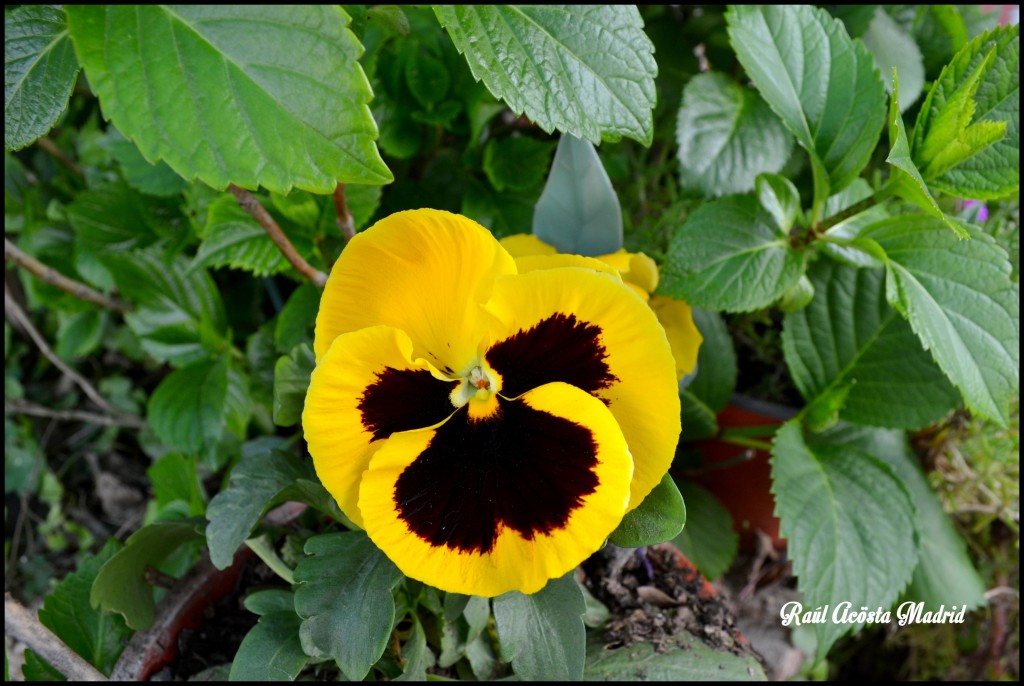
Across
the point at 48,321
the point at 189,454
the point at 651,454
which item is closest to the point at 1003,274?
the point at 651,454

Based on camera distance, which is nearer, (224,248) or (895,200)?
(224,248)

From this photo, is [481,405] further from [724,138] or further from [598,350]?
[724,138]

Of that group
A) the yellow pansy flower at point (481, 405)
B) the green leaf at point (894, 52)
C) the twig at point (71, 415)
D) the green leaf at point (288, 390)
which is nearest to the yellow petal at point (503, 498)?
the yellow pansy flower at point (481, 405)

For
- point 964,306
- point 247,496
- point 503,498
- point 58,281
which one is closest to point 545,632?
point 503,498

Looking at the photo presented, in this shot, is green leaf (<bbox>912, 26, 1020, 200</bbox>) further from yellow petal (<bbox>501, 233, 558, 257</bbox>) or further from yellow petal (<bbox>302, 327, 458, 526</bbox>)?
yellow petal (<bbox>302, 327, 458, 526</bbox>)

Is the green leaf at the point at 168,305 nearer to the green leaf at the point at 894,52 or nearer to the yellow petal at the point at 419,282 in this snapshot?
the yellow petal at the point at 419,282

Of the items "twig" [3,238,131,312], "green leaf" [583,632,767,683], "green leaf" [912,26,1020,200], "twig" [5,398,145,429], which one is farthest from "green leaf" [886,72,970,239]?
"twig" [5,398,145,429]

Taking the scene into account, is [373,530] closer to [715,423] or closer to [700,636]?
[700,636]
